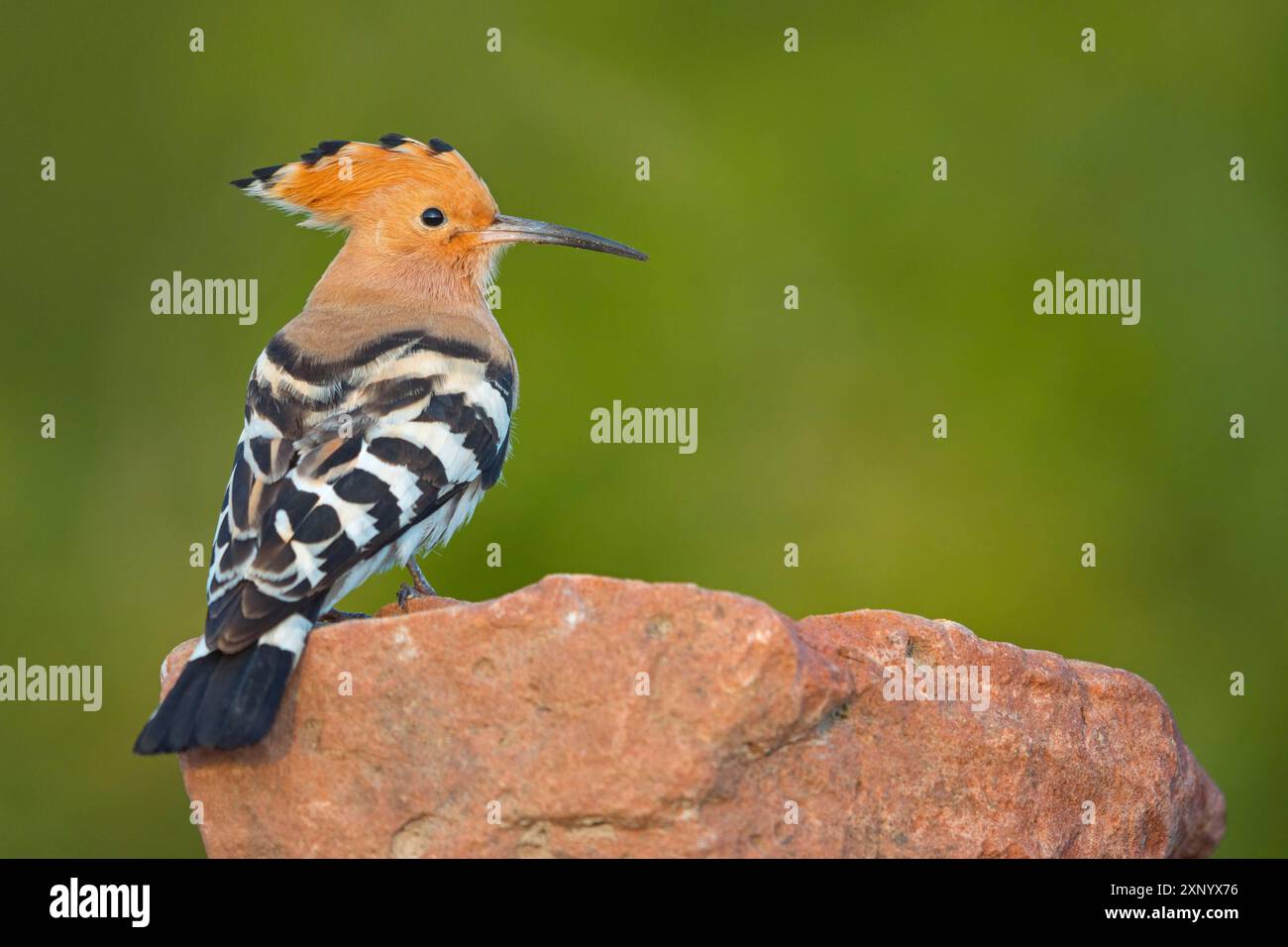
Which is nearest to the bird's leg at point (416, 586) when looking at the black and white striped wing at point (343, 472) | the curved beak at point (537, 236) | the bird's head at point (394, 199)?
the black and white striped wing at point (343, 472)

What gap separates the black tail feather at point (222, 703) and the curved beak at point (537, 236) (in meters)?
2.16

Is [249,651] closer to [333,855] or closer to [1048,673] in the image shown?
[333,855]

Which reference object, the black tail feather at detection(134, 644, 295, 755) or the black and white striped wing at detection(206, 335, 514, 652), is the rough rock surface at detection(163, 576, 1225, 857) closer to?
the black tail feather at detection(134, 644, 295, 755)

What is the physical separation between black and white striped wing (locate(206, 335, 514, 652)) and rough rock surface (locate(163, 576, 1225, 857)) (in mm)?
303

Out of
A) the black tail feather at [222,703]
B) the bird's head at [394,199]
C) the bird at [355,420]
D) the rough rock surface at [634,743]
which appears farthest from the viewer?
the bird's head at [394,199]

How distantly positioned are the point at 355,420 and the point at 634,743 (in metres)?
1.44

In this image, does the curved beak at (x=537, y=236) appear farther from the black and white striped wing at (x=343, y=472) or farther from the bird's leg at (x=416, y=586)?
the bird's leg at (x=416, y=586)

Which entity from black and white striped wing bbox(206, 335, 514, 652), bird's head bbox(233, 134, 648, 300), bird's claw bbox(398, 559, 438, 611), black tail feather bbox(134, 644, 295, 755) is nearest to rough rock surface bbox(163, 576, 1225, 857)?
black tail feather bbox(134, 644, 295, 755)

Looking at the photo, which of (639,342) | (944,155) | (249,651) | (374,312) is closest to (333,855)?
(249,651)

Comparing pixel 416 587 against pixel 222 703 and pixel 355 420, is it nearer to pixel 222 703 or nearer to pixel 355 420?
pixel 355 420

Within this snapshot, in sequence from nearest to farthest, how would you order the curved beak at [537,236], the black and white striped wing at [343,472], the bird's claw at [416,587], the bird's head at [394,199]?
the black and white striped wing at [343,472] → the bird's claw at [416,587] → the bird's head at [394,199] → the curved beak at [537,236]

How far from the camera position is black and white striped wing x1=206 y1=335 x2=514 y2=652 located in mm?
4172

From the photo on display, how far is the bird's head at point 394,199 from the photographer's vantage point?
566cm

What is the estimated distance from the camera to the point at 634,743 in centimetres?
364
